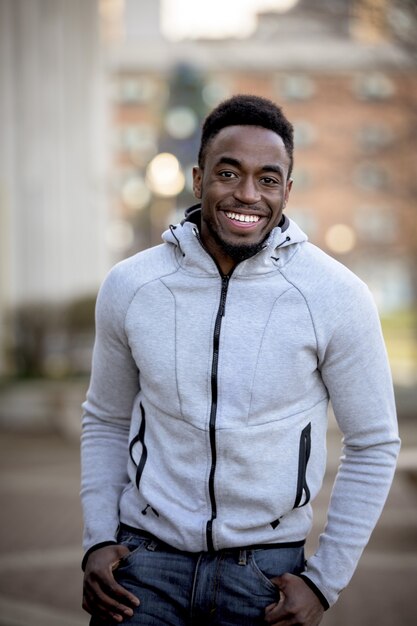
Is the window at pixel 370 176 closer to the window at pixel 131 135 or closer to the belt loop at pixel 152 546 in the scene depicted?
the belt loop at pixel 152 546

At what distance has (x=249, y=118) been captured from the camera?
2.55 metres

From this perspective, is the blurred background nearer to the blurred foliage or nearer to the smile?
the blurred foliage

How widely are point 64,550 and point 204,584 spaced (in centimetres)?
464

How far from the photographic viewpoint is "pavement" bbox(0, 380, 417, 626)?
5336 mm

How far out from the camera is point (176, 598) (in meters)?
2.45

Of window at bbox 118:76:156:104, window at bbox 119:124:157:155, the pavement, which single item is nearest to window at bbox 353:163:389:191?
the pavement

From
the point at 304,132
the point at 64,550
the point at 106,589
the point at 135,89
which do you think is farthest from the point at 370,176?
the point at 135,89

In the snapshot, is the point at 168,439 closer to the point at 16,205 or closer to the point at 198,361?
the point at 198,361

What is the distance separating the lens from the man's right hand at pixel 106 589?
248cm

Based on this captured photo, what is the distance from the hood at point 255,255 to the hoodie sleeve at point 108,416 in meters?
0.19

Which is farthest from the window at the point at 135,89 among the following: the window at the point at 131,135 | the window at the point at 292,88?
the window at the point at 292,88

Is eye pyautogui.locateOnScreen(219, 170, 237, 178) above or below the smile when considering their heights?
above

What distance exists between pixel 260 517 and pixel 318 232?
59.3 meters

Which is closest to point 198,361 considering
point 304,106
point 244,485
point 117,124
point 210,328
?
point 210,328
